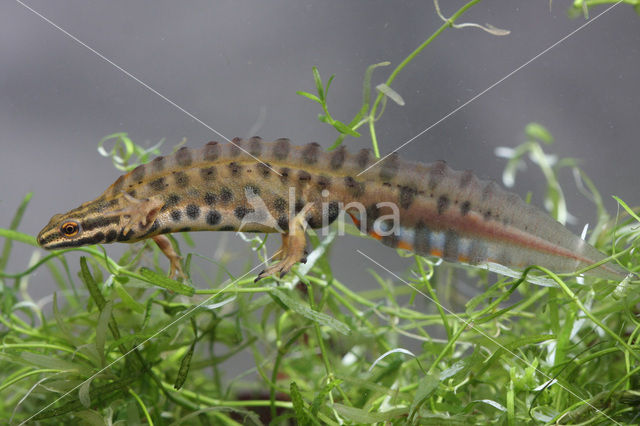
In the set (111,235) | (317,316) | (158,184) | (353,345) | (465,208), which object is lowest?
(353,345)

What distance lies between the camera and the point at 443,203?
1.69 meters

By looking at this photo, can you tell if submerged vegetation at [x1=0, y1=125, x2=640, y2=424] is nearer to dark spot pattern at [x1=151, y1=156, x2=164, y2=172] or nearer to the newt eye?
the newt eye

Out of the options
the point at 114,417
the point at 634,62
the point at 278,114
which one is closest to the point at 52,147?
the point at 278,114

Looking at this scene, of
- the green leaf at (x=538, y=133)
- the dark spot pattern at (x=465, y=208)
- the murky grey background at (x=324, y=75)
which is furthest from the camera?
the green leaf at (x=538, y=133)

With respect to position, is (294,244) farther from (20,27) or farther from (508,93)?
(20,27)

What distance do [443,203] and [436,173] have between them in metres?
0.11

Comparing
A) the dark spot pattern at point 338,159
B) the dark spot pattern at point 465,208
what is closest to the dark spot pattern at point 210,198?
the dark spot pattern at point 338,159

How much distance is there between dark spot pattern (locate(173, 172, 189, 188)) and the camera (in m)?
1.77

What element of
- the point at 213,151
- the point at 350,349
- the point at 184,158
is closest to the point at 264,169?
the point at 213,151

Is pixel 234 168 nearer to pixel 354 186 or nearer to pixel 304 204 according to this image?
pixel 304 204

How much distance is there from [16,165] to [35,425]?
1604 millimetres

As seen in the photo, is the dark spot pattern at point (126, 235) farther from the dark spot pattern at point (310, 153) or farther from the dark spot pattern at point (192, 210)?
the dark spot pattern at point (310, 153)

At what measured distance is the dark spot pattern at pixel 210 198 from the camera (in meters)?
1.76

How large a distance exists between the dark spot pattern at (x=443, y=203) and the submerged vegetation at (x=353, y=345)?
1.08 feet
